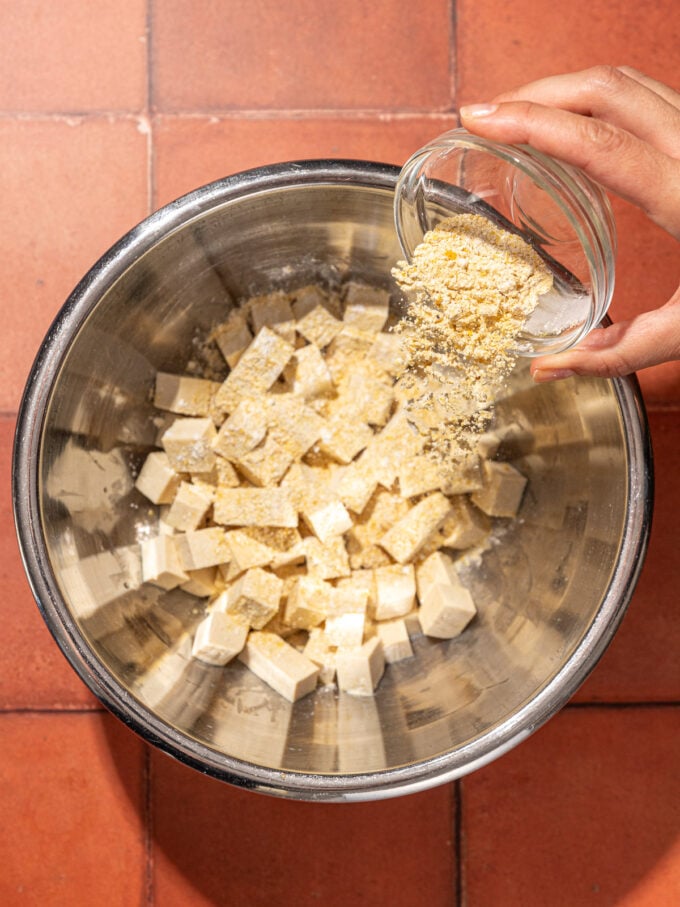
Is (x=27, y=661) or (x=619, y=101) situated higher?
(x=619, y=101)

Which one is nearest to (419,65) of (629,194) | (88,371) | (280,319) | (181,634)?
(280,319)

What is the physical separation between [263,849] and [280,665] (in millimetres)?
368

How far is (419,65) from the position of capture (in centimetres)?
122

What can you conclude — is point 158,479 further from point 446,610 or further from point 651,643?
point 651,643

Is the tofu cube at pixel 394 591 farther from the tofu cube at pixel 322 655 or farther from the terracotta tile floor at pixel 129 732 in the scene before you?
the terracotta tile floor at pixel 129 732

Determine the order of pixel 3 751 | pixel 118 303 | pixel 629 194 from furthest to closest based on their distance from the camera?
pixel 3 751
pixel 118 303
pixel 629 194

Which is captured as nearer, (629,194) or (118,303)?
(629,194)

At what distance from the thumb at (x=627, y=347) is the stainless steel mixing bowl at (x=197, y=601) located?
0.04 m

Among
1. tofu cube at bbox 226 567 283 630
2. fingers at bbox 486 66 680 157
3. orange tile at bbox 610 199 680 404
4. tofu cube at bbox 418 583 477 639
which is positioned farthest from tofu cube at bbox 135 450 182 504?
orange tile at bbox 610 199 680 404

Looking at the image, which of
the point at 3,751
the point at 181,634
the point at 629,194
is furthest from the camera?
the point at 3,751

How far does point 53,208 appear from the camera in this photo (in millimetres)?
1190

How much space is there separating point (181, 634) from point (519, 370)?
0.57 metres

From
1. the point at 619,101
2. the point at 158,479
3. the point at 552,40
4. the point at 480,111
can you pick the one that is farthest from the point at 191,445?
the point at 552,40

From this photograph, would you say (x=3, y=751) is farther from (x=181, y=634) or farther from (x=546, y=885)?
(x=546, y=885)
